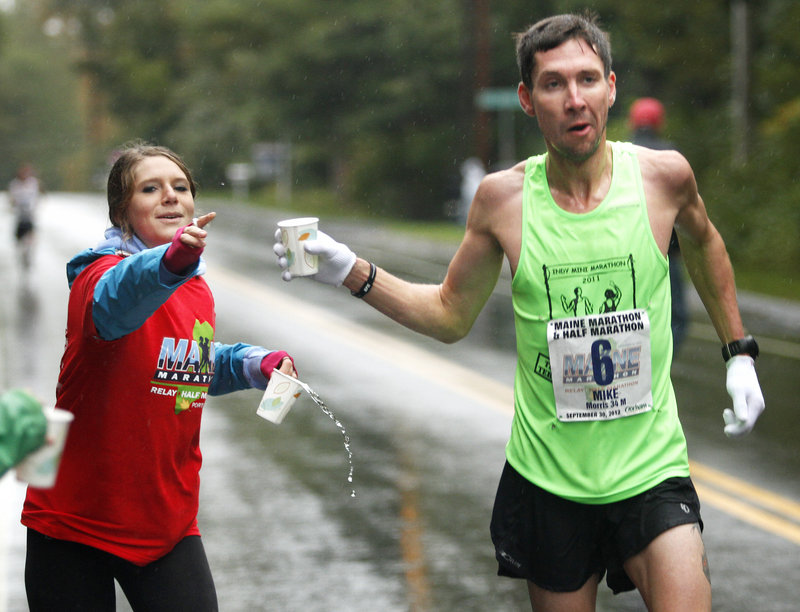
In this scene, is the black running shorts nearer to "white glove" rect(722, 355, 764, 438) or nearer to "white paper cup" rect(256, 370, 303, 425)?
"white glove" rect(722, 355, 764, 438)

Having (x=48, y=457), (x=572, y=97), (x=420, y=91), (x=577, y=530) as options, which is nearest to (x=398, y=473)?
(x=577, y=530)

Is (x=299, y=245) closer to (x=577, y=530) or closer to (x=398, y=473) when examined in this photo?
(x=577, y=530)

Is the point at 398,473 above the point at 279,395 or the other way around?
the other way around

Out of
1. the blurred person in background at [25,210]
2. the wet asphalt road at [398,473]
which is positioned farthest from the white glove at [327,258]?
the blurred person in background at [25,210]

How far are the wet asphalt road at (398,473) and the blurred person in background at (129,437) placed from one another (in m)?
2.15

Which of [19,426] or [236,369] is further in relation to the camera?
[236,369]

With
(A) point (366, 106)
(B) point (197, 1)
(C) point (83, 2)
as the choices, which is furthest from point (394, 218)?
(C) point (83, 2)

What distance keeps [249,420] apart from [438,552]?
12.7 ft

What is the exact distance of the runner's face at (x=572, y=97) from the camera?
142 inches

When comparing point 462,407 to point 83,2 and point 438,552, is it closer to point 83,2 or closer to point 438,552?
point 438,552

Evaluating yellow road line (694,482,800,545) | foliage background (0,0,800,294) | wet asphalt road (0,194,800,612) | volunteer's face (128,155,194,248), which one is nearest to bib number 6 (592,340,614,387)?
volunteer's face (128,155,194,248)

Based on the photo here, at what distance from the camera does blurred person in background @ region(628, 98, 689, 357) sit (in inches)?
295

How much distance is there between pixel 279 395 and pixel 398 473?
4.54 m

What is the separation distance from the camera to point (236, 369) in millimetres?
3756
